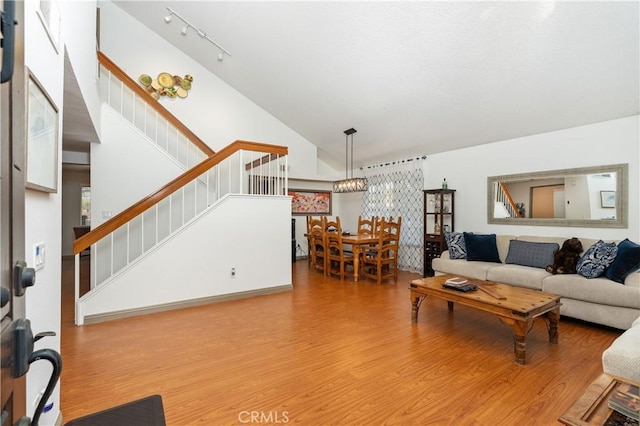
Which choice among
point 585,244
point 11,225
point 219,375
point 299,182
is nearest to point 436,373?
point 219,375

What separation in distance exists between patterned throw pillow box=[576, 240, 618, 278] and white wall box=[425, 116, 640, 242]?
0.60 meters

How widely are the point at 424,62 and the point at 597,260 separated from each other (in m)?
3.05

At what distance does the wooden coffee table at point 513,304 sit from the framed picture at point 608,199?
1.91 metres

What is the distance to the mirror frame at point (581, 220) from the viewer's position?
3.51 m

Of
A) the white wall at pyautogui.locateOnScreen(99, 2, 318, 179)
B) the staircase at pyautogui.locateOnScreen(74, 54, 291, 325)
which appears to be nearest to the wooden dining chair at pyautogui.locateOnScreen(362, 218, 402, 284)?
the staircase at pyautogui.locateOnScreen(74, 54, 291, 325)

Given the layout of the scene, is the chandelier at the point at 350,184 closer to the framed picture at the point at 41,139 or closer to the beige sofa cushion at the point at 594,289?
the beige sofa cushion at the point at 594,289

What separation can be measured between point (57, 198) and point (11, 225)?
3.96ft

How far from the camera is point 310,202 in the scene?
306 inches

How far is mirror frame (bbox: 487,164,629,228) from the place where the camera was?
3.51m

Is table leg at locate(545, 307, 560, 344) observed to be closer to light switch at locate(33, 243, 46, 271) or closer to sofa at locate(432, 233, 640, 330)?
sofa at locate(432, 233, 640, 330)

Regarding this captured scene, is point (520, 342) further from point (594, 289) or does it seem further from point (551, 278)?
point (551, 278)

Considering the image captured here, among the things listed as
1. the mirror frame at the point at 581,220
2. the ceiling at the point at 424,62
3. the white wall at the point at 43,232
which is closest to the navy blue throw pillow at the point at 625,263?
the mirror frame at the point at 581,220

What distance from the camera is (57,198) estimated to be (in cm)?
162

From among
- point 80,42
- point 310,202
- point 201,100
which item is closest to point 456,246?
point 310,202
